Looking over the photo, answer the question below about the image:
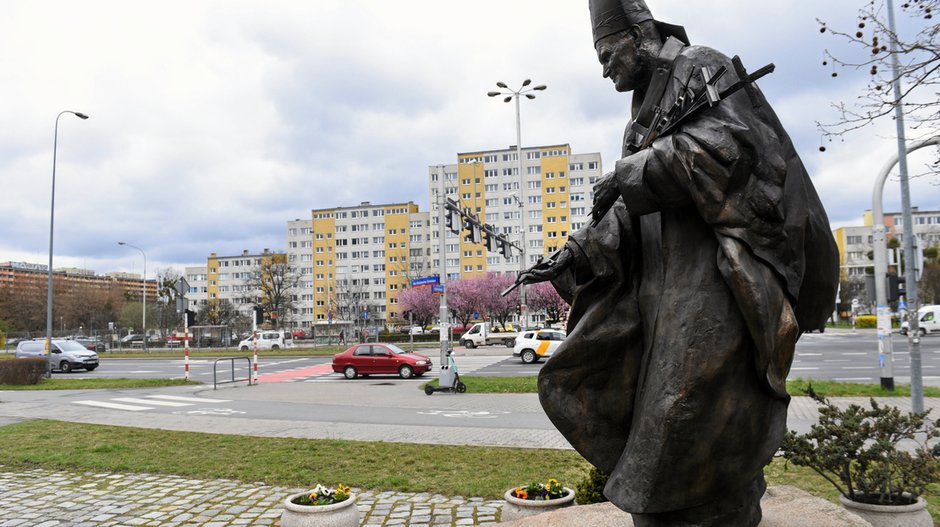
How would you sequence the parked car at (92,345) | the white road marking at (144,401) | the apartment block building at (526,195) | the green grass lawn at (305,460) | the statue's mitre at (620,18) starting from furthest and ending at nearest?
1. the apartment block building at (526,195)
2. the parked car at (92,345)
3. the white road marking at (144,401)
4. the green grass lawn at (305,460)
5. the statue's mitre at (620,18)

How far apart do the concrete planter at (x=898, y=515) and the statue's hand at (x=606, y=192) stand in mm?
4059

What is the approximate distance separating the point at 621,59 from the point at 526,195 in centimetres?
9641

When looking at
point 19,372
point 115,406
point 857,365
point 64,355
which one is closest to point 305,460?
point 115,406

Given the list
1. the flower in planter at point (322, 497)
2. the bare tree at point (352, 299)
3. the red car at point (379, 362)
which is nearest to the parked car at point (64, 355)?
the red car at point (379, 362)

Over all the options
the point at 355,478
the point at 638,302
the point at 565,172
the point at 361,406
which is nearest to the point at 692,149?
the point at 638,302

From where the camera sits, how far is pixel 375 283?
10975 cm

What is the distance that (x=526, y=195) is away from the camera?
98375 mm

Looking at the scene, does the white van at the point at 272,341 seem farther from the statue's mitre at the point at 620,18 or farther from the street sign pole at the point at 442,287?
the statue's mitre at the point at 620,18

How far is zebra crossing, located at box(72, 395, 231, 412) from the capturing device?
1677 centimetres

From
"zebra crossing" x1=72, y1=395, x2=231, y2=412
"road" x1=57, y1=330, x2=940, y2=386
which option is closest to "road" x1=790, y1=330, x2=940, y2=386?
"road" x1=57, y1=330, x2=940, y2=386

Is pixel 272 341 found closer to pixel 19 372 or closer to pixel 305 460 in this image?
pixel 19 372

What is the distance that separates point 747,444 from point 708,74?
1.39 metres

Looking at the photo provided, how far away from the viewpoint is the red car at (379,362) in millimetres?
24203

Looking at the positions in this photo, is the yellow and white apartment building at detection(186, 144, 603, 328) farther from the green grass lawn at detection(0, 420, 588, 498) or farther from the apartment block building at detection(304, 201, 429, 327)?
the green grass lawn at detection(0, 420, 588, 498)
